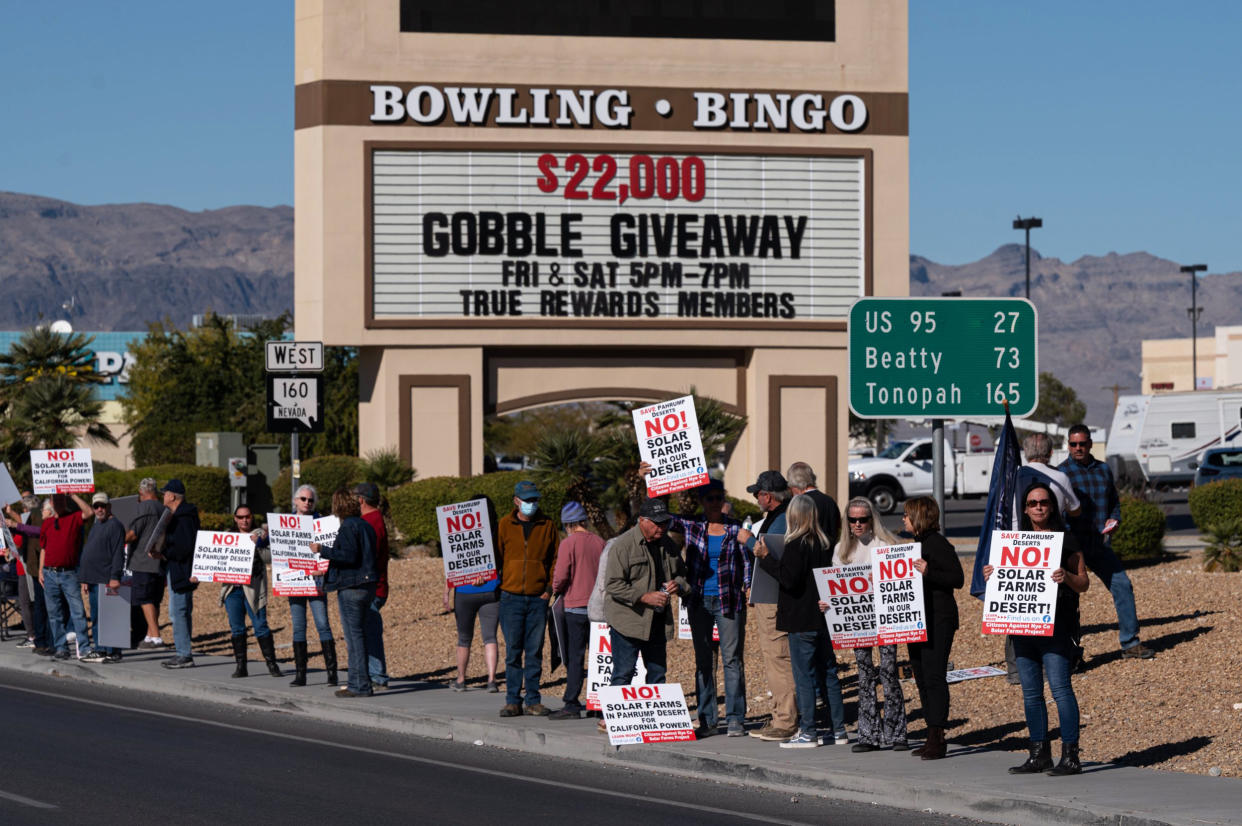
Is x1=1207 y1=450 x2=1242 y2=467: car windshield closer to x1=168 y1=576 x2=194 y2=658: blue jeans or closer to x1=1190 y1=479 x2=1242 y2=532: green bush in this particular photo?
x1=1190 y1=479 x2=1242 y2=532: green bush

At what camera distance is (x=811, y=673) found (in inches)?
510

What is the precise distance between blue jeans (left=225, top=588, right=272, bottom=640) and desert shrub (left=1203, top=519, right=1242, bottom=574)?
11.1m

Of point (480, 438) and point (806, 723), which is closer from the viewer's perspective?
point (806, 723)

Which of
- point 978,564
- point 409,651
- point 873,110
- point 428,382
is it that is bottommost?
point 409,651

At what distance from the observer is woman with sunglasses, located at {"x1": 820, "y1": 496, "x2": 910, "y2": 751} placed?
13.0m

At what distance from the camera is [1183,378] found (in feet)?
406

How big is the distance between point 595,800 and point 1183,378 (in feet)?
390

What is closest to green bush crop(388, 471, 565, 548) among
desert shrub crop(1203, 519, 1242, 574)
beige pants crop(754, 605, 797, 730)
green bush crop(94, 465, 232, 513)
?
green bush crop(94, 465, 232, 513)

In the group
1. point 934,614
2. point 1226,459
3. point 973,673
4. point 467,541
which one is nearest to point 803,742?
point 934,614

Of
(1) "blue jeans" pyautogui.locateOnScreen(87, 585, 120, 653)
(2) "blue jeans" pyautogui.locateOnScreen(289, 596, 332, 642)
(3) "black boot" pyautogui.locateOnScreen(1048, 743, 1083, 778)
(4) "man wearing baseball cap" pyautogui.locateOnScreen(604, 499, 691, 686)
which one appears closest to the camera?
(3) "black boot" pyautogui.locateOnScreen(1048, 743, 1083, 778)

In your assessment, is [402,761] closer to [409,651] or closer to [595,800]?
[595,800]

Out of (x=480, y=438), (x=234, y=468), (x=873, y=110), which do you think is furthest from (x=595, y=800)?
(x=234, y=468)

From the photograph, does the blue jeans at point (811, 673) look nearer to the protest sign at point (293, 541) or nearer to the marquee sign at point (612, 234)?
the protest sign at point (293, 541)

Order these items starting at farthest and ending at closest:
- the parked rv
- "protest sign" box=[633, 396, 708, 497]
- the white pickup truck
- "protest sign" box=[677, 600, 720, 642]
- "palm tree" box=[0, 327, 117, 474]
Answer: the parked rv < the white pickup truck < "palm tree" box=[0, 327, 117, 474] < "protest sign" box=[633, 396, 708, 497] < "protest sign" box=[677, 600, 720, 642]
